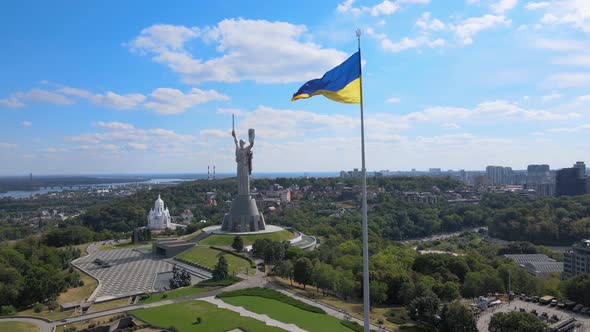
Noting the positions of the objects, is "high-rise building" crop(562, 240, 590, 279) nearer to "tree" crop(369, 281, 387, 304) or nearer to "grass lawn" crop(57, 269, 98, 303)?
"tree" crop(369, 281, 387, 304)

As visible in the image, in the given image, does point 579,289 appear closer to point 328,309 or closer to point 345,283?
point 345,283

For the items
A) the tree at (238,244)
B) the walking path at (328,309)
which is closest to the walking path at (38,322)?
the walking path at (328,309)

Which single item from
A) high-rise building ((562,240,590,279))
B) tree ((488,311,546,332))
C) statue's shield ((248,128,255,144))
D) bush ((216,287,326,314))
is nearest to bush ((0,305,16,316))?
bush ((216,287,326,314))

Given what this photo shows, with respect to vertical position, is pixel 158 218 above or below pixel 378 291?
above

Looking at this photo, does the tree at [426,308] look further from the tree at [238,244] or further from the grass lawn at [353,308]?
the tree at [238,244]

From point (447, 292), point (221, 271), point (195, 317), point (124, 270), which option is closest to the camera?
point (195, 317)

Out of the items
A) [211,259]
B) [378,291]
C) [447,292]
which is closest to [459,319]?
[447,292]
